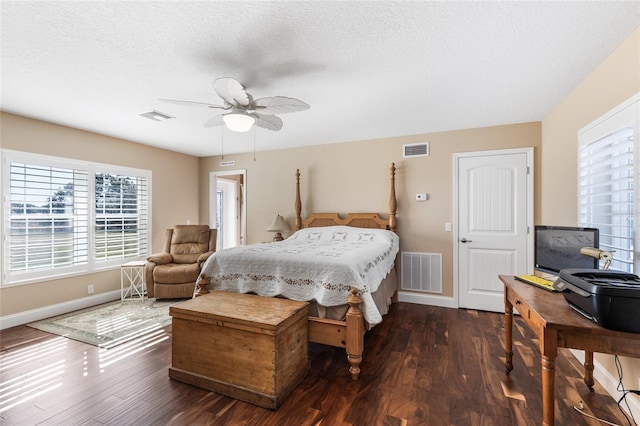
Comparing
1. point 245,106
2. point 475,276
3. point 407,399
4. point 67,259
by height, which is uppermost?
point 245,106

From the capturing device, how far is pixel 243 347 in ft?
6.35

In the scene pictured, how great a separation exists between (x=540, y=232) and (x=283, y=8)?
7.67 feet

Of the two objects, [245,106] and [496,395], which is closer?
[496,395]

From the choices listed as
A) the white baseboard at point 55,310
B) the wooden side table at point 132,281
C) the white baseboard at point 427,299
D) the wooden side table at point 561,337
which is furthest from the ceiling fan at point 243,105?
the white baseboard at point 55,310

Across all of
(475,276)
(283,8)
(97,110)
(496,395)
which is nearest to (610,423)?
(496,395)

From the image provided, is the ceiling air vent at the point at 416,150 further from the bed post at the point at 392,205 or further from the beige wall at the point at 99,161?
the beige wall at the point at 99,161

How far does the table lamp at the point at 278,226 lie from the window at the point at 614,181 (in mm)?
3542

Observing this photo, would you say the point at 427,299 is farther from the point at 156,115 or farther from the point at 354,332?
the point at 156,115

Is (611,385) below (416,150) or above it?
below

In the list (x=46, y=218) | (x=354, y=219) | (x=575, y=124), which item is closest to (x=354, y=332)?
(x=354, y=219)

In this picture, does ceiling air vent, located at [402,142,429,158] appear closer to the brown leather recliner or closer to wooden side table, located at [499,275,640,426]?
wooden side table, located at [499,275,640,426]

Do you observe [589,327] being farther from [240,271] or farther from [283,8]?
[240,271]

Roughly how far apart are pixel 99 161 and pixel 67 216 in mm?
872

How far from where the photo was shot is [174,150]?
511cm
